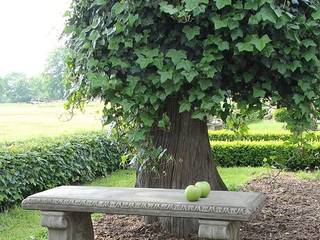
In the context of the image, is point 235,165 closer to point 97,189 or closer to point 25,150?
point 25,150

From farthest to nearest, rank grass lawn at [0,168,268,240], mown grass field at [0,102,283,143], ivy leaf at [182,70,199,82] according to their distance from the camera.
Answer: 1. grass lawn at [0,168,268,240]
2. mown grass field at [0,102,283,143]
3. ivy leaf at [182,70,199,82]

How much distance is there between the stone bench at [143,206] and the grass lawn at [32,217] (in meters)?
1.63

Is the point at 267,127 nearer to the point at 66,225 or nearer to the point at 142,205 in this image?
the point at 66,225

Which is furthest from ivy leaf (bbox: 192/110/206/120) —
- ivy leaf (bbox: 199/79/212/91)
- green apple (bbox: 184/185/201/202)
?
green apple (bbox: 184/185/201/202)

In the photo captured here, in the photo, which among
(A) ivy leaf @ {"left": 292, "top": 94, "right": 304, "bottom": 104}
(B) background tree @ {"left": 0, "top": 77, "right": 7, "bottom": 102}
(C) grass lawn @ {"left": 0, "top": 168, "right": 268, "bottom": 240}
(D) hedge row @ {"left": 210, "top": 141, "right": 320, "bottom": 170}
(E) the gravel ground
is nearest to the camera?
(A) ivy leaf @ {"left": 292, "top": 94, "right": 304, "bottom": 104}

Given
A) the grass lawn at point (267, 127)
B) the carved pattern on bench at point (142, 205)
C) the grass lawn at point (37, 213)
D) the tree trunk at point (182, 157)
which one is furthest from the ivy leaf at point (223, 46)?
the grass lawn at point (267, 127)

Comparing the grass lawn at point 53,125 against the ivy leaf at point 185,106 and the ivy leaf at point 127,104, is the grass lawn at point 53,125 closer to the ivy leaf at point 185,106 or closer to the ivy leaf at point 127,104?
the ivy leaf at point 127,104

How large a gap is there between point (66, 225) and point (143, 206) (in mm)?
782

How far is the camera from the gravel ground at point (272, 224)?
15.1 feet

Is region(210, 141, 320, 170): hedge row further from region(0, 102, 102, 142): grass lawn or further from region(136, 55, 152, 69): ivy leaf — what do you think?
region(136, 55, 152, 69): ivy leaf

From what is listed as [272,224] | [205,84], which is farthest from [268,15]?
[272,224]

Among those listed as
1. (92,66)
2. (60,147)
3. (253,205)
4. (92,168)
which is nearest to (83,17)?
→ (92,66)

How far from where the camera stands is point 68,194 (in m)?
3.62

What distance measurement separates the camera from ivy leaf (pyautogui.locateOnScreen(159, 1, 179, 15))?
10.6ft
